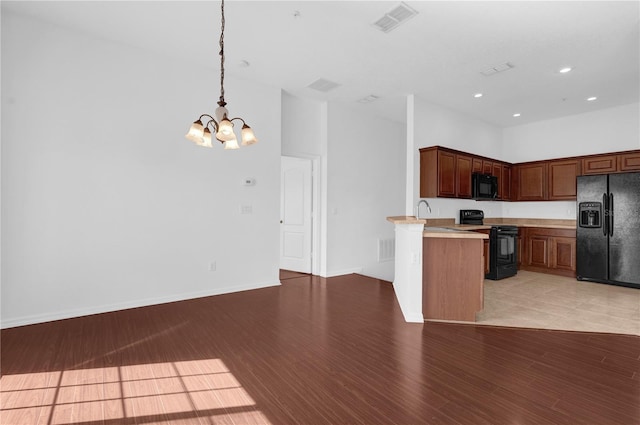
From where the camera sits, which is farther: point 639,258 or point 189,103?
point 639,258

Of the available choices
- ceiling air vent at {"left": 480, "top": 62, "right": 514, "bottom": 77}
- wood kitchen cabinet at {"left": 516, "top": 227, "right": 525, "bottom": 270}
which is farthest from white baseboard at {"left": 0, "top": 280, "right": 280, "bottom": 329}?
wood kitchen cabinet at {"left": 516, "top": 227, "right": 525, "bottom": 270}

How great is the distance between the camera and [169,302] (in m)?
4.12

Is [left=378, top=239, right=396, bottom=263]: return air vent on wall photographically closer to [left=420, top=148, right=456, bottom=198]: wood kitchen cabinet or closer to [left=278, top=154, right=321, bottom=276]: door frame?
[left=278, top=154, right=321, bottom=276]: door frame

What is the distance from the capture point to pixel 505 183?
22.0 feet

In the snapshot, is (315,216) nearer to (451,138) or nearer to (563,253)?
(451,138)

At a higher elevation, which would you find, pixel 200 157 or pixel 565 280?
pixel 200 157

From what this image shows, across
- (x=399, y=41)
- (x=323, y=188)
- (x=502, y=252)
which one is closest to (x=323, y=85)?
(x=399, y=41)

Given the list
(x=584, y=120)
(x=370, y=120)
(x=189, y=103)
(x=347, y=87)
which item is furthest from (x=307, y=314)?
(x=584, y=120)

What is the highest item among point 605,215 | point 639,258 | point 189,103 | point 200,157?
point 189,103

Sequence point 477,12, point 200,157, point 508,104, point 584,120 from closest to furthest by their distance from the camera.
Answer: point 477,12, point 200,157, point 508,104, point 584,120

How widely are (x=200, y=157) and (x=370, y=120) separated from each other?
3.57 meters

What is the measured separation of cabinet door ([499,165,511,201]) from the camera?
661cm

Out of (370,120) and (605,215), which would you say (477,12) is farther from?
(605,215)

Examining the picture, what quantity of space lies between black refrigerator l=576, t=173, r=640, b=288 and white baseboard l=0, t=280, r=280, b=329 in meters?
5.53
